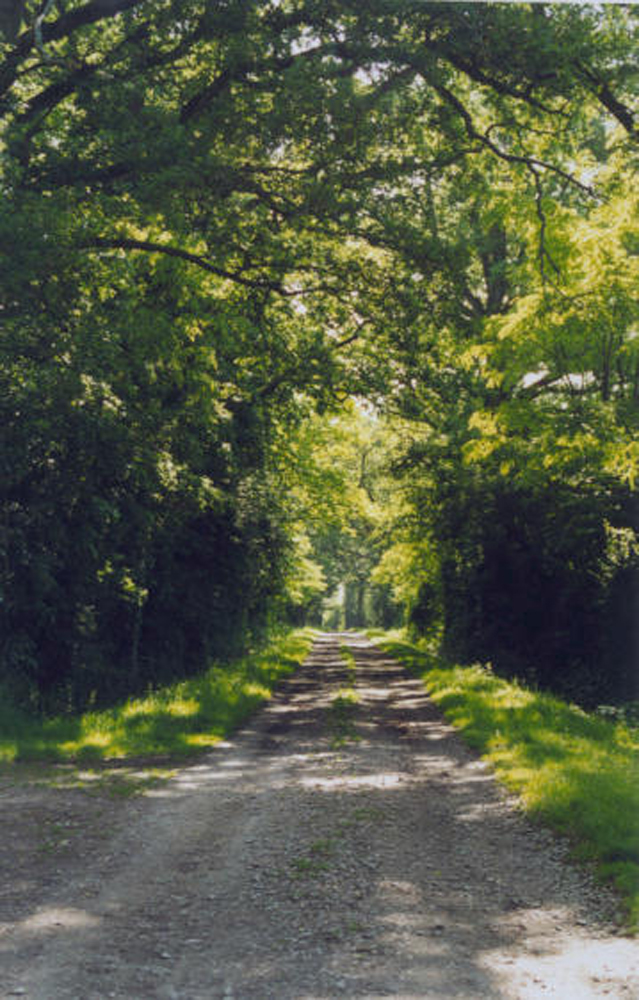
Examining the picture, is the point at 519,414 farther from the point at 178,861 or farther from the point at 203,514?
the point at 178,861

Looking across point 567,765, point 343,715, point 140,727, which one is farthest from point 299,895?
point 343,715

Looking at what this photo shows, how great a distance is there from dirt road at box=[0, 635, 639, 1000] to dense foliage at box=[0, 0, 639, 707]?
542 centimetres

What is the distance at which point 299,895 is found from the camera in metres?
5.26

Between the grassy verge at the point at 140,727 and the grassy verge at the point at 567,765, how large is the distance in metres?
3.87

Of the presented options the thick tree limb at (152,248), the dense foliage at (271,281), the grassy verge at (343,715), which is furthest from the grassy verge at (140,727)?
the thick tree limb at (152,248)

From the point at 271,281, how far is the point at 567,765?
28.0ft

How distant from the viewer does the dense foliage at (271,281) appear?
989cm

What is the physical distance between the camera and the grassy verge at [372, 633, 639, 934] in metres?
6.01

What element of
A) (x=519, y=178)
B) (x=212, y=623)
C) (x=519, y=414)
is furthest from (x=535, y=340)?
(x=212, y=623)

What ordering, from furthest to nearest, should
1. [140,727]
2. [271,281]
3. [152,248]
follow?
1. [271,281]
2. [140,727]
3. [152,248]

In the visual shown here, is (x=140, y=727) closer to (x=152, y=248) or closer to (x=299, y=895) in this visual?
(x=299, y=895)

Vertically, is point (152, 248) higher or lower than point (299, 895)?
higher

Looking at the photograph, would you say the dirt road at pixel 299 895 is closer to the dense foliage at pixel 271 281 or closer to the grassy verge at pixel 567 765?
the grassy verge at pixel 567 765

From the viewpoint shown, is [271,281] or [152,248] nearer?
[152,248]
